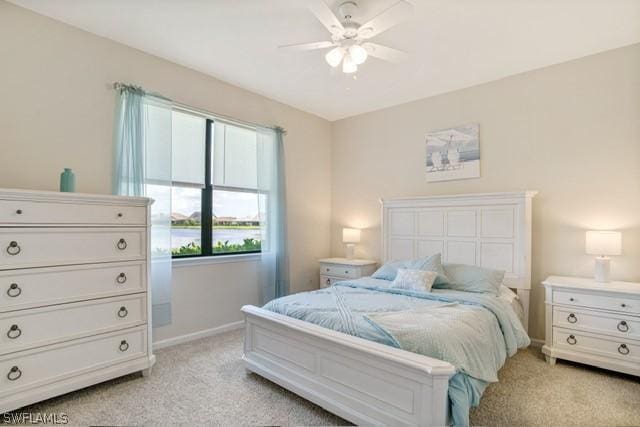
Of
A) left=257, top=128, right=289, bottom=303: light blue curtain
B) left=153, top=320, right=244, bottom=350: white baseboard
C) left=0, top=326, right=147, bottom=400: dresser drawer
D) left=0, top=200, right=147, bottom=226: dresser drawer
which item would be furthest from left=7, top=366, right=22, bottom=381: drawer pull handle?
left=257, top=128, right=289, bottom=303: light blue curtain

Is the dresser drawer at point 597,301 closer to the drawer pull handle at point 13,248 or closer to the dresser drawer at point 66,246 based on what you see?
the dresser drawer at point 66,246

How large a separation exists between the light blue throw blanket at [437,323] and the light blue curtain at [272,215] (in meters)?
1.20

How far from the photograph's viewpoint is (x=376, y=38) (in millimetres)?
2809

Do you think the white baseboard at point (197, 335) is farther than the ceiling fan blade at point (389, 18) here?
Yes

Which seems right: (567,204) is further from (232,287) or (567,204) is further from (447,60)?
(232,287)

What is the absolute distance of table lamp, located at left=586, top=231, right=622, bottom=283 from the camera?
8.94 feet

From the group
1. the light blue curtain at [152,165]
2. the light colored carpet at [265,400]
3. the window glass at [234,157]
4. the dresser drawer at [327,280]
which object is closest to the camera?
the light colored carpet at [265,400]

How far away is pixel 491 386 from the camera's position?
2459 mm

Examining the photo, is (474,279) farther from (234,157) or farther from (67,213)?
(67,213)

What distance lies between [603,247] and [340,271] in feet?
8.64

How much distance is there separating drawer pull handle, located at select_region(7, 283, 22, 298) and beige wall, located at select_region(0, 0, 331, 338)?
0.82 metres

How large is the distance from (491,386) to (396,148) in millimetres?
2876

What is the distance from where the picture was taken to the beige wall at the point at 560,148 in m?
2.93

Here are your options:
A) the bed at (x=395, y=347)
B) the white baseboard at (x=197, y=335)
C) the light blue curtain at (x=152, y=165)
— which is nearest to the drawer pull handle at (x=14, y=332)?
the light blue curtain at (x=152, y=165)
